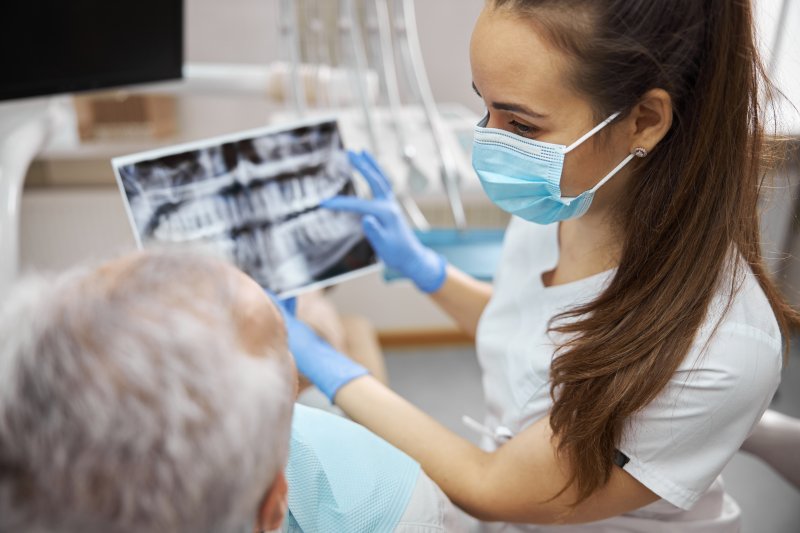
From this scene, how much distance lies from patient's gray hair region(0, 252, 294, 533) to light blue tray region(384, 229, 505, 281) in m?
1.01

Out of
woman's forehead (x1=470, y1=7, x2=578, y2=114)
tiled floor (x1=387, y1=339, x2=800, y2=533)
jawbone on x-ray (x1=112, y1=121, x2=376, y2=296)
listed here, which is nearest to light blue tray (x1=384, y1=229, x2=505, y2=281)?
jawbone on x-ray (x1=112, y1=121, x2=376, y2=296)

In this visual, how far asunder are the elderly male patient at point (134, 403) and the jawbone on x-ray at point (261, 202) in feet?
1.76

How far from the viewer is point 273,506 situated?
636 mm

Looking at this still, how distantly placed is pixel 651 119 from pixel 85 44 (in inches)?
43.9

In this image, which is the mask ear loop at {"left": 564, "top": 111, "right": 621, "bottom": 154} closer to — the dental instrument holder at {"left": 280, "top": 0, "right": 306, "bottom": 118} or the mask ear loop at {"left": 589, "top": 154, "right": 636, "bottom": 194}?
the mask ear loop at {"left": 589, "top": 154, "right": 636, "bottom": 194}

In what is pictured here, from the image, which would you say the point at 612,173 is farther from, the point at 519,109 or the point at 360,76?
the point at 360,76

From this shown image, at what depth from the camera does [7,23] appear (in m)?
1.25

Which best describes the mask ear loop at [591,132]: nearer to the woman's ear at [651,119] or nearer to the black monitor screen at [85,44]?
the woman's ear at [651,119]

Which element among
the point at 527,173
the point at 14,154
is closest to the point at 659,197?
the point at 527,173

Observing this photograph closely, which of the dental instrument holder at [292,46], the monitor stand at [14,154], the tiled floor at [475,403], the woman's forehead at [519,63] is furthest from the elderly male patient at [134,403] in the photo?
the tiled floor at [475,403]

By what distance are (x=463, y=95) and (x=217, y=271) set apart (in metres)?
2.14

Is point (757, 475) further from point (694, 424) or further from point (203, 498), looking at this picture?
point (203, 498)

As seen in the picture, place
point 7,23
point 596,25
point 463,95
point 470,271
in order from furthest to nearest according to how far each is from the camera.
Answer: point 463,95 → point 470,271 → point 7,23 → point 596,25

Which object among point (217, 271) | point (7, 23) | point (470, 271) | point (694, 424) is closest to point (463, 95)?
point (470, 271)
